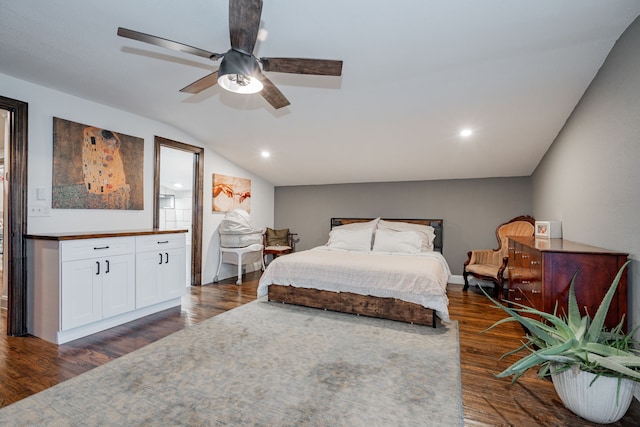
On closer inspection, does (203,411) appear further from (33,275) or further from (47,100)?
(47,100)

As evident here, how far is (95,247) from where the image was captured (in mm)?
2814

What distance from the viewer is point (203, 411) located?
170 cm

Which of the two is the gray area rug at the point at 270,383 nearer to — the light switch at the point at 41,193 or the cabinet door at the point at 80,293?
the cabinet door at the point at 80,293

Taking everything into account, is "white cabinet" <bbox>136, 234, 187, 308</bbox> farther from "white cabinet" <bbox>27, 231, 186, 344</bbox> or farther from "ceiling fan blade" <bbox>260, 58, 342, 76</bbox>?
"ceiling fan blade" <bbox>260, 58, 342, 76</bbox>

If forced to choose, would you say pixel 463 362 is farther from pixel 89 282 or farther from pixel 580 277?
pixel 89 282

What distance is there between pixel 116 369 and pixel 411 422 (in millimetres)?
2044

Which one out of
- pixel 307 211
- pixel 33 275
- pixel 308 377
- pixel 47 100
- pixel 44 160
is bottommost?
pixel 308 377

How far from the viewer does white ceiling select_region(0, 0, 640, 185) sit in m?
1.92

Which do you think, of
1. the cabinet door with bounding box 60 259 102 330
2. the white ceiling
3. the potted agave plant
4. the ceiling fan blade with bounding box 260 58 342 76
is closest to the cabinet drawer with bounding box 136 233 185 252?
the cabinet door with bounding box 60 259 102 330

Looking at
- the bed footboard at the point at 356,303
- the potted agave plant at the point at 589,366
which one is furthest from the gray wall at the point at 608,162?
the bed footboard at the point at 356,303

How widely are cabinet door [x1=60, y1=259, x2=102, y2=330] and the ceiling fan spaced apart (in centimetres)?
199

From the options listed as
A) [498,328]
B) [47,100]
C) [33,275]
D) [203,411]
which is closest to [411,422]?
[203,411]

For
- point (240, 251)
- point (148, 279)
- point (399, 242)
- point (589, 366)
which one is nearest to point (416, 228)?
point (399, 242)

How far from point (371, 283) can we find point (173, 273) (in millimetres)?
2382
